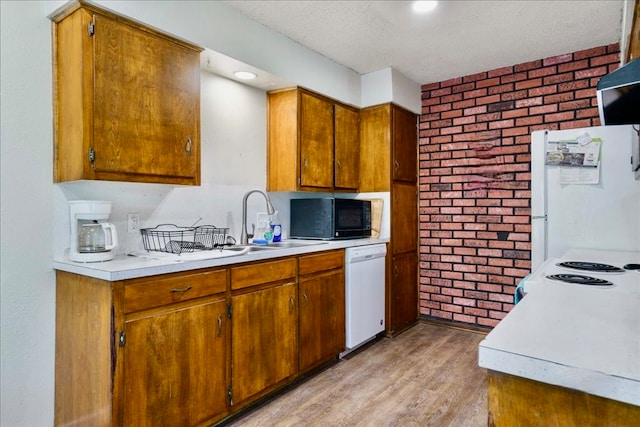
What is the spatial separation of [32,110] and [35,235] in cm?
62

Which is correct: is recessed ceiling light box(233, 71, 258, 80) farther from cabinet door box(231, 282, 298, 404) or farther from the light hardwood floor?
the light hardwood floor

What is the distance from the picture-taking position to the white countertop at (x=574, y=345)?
0.64 metres

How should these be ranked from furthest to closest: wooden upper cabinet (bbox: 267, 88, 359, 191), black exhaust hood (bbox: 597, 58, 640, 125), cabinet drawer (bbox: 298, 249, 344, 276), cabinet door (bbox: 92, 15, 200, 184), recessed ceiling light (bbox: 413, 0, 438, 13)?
1. wooden upper cabinet (bbox: 267, 88, 359, 191)
2. cabinet drawer (bbox: 298, 249, 344, 276)
3. recessed ceiling light (bbox: 413, 0, 438, 13)
4. cabinet door (bbox: 92, 15, 200, 184)
5. black exhaust hood (bbox: 597, 58, 640, 125)

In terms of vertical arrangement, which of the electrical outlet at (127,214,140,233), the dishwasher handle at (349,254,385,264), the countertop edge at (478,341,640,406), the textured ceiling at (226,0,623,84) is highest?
the textured ceiling at (226,0,623,84)

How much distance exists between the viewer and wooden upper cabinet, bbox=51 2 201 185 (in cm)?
179

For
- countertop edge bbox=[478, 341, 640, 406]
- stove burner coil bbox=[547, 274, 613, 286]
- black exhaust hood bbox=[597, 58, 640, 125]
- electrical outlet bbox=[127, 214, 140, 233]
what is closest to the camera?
countertop edge bbox=[478, 341, 640, 406]

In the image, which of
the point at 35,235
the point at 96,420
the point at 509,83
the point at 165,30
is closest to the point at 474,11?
the point at 509,83

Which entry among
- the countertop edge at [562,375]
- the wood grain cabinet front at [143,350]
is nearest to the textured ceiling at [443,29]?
the wood grain cabinet front at [143,350]

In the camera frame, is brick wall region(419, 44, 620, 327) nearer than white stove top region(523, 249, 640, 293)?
No

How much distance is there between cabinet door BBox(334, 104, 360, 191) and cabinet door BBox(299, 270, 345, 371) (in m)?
0.96

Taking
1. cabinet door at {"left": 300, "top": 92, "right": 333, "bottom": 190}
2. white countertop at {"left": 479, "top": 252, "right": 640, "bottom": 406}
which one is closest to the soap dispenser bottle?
cabinet door at {"left": 300, "top": 92, "right": 333, "bottom": 190}

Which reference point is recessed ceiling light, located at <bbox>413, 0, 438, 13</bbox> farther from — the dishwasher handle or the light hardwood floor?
the light hardwood floor

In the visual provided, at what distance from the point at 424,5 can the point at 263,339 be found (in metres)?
2.29

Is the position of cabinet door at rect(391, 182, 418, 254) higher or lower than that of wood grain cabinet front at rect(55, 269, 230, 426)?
higher
